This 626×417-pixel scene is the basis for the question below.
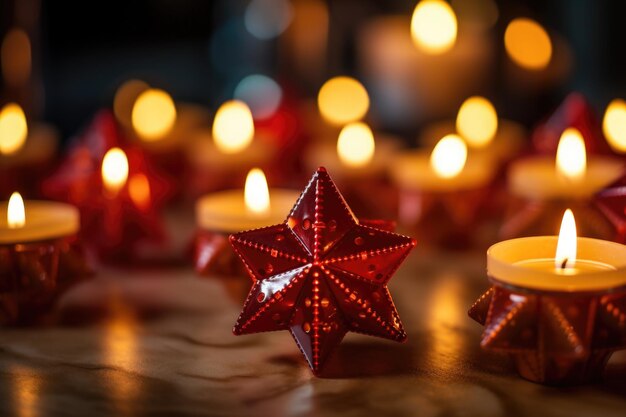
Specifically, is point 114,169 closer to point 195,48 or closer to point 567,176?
point 567,176

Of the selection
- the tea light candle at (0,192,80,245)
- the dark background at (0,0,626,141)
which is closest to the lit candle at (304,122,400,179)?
the tea light candle at (0,192,80,245)

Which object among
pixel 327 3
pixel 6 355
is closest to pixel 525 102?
pixel 327 3

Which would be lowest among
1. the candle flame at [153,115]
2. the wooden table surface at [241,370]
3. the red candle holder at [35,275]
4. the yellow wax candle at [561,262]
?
the wooden table surface at [241,370]

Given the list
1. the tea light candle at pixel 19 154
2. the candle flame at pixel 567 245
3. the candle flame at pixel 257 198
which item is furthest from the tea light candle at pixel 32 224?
the candle flame at pixel 567 245

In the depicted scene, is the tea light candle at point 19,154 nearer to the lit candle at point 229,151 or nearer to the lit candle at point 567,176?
the lit candle at point 229,151

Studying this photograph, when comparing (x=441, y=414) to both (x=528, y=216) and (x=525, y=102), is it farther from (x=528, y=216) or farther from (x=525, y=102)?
(x=525, y=102)

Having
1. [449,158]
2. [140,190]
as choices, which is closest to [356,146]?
[449,158]
